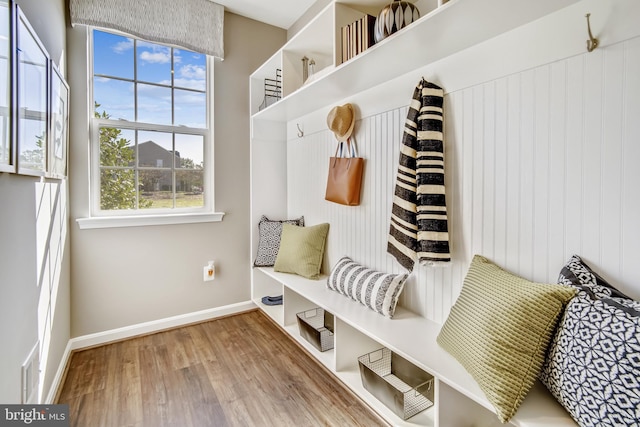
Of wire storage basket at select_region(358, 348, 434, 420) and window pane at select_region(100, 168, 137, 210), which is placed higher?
window pane at select_region(100, 168, 137, 210)

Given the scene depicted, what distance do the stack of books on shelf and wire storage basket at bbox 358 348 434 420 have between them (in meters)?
1.62

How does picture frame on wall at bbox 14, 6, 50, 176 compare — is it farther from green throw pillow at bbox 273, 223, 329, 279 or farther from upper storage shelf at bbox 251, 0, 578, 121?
green throw pillow at bbox 273, 223, 329, 279

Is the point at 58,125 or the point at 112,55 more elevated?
the point at 112,55

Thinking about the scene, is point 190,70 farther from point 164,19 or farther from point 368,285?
point 368,285

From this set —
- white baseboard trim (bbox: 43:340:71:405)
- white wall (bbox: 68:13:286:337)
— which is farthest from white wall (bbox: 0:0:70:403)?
white wall (bbox: 68:13:286:337)

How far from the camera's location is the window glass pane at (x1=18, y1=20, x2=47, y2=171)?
1.19 m

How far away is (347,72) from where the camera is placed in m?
1.73

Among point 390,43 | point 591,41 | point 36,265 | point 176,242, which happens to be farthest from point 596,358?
point 176,242

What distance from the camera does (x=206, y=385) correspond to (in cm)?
188

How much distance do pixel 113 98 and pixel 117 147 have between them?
0.36 meters

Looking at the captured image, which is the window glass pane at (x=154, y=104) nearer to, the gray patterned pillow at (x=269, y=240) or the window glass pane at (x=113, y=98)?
the window glass pane at (x=113, y=98)

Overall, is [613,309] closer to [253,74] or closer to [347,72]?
[347,72]

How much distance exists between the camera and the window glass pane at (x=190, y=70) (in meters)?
2.61

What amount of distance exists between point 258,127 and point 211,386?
205 centimetres
